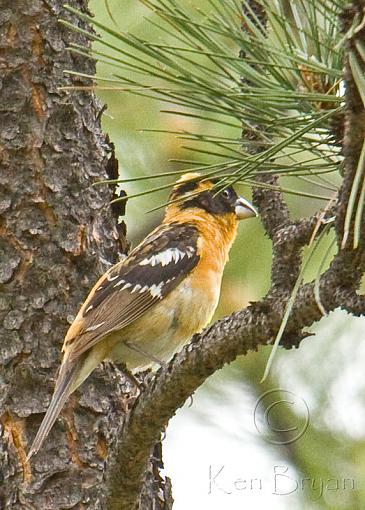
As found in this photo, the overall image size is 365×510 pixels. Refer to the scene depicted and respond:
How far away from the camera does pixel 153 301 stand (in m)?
3.79

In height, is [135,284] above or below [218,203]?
below

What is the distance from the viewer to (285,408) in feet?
11.7

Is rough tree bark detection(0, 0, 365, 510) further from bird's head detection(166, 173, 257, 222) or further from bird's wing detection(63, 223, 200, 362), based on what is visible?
bird's head detection(166, 173, 257, 222)

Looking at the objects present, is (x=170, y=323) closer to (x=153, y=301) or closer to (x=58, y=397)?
(x=153, y=301)

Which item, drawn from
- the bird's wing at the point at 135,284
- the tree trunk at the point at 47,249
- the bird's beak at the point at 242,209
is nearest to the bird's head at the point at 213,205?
the bird's beak at the point at 242,209

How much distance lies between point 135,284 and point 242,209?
31.3 inches

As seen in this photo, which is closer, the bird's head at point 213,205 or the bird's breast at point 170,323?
the bird's breast at point 170,323

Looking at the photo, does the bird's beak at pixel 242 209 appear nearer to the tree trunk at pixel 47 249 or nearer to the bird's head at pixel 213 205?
the bird's head at pixel 213 205

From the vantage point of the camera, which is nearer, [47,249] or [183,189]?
[47,249]

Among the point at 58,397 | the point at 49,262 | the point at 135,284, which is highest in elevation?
the point at 135,284

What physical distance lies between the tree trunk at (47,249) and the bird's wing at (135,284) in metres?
0.09

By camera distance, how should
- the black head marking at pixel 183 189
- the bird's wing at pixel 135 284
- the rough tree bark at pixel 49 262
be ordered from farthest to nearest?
the black head marking at pixel 183 189 < the bird's wing at pixel 135 284 < the rough tree bark at pixel 49 262

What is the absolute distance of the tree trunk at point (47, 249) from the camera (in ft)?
10.5

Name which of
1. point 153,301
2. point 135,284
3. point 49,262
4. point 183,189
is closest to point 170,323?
point 153,301
